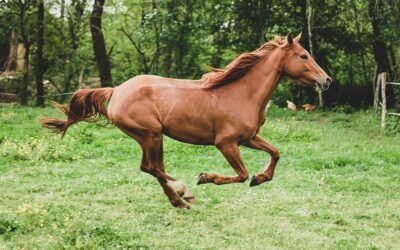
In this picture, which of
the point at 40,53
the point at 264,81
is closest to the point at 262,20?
the point at 40,53

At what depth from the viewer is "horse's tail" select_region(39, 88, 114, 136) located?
7.42 meters

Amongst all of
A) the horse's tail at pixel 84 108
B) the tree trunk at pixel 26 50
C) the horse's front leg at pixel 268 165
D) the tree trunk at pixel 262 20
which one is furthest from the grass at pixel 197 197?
the tree trunk at pixel 262 20

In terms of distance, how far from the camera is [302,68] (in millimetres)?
6762

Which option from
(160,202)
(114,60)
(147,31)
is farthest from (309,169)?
(114,60)

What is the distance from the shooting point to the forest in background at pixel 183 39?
21.8 metres

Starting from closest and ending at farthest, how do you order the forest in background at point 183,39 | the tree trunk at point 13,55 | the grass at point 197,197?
the grass at point 197,197 → the forest in background at point 183,39 → the tree trunk at point 13,55

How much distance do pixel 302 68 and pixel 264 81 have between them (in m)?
0.46

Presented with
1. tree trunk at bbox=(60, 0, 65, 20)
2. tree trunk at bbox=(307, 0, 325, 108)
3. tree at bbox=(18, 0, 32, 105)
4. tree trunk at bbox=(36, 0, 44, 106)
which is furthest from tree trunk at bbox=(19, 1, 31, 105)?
tree trunk at bbox=(307, 0, 325, 108)

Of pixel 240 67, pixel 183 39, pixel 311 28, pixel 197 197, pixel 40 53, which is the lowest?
pixel 197 197

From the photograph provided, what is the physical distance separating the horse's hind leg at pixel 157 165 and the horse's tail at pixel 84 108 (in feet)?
2.05

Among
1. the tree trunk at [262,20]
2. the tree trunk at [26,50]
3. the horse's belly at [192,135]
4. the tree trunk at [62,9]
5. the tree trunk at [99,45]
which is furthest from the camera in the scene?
the tree trunk at [62,9]

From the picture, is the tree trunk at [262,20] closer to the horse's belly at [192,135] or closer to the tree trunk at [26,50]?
the tree trunk at [26,50]

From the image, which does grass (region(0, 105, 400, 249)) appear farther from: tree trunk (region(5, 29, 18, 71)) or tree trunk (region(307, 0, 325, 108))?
tree trunk (region(5, 29, 18, 71))

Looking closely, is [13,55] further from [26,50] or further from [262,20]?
[262,20]
